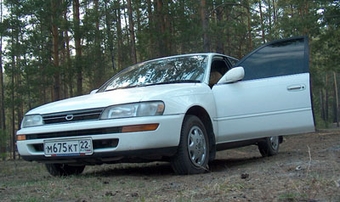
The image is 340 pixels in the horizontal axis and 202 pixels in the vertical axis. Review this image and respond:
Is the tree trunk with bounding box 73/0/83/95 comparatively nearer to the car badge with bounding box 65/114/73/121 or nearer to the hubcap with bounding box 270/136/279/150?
the hubcap with bounding box 270/136/279/150

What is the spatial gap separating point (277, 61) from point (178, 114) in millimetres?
1811

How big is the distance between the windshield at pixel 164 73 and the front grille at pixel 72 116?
1.13m

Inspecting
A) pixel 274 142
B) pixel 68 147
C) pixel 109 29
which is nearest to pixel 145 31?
pixel 109 29

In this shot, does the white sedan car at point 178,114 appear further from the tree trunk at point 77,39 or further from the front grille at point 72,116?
the tree trunk at point 77,39

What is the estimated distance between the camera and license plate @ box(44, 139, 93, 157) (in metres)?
3.94

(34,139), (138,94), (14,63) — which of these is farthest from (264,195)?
(14,63)

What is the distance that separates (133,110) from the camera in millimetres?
3873

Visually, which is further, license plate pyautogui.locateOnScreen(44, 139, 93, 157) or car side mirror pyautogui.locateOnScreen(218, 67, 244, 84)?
car side mirror pyautogui.locateOnScreen(218, 67, 244, 84)

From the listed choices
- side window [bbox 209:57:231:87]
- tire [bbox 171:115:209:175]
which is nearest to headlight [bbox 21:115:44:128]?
tire [bbox 171:115:209:175]

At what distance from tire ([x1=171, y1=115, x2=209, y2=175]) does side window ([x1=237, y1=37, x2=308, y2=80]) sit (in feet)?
3.50

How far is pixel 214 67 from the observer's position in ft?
18.8

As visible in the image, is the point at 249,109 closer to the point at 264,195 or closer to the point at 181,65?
the point at 181,65

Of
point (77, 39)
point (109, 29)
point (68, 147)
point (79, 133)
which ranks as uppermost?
point (109, 29)

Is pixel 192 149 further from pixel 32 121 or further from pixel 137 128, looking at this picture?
pixel 32 121
